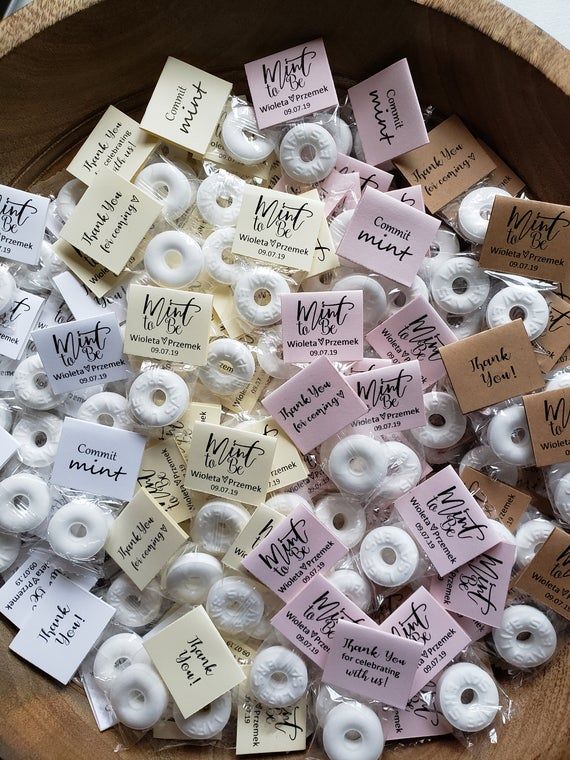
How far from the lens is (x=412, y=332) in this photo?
135 centimetres

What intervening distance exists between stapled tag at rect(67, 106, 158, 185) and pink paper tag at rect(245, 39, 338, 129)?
0.70 ft

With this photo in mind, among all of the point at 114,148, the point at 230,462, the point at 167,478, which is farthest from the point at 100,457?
the point at 114,148

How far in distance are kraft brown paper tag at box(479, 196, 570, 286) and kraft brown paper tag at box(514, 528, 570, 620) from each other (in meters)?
0.45

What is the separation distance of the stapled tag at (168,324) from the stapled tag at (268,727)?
0.58 m

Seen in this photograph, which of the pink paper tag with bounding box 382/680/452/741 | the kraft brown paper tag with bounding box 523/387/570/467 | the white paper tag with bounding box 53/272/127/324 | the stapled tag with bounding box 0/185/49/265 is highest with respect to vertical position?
the stapled tag with bounding box 0/185/49/265

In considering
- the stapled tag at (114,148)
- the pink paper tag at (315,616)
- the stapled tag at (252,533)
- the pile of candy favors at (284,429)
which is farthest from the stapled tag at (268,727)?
the stapled tag at (114,148)

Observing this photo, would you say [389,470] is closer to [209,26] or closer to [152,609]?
[152,609]

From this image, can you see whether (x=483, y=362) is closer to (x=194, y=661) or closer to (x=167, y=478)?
(x=167, y=478)

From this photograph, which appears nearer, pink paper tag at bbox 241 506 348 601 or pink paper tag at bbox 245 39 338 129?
pink paper tag at bbox 241 506 348 601

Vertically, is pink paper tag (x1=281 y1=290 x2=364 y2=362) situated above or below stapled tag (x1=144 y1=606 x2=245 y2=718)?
above

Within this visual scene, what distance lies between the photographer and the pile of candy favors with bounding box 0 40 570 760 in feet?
4.22

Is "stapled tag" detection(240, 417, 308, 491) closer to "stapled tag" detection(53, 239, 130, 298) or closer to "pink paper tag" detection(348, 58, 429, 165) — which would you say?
"stapled tag" detection(53, 239, 130, 298)

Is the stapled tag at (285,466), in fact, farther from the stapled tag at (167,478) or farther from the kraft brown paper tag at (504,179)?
the kraft brown paper tag at (504,179)

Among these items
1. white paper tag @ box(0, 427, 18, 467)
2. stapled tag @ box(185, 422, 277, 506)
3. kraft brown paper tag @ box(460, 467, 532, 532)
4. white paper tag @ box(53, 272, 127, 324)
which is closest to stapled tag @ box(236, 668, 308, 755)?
stapled tag @ box(185, 422, 277, 506)
